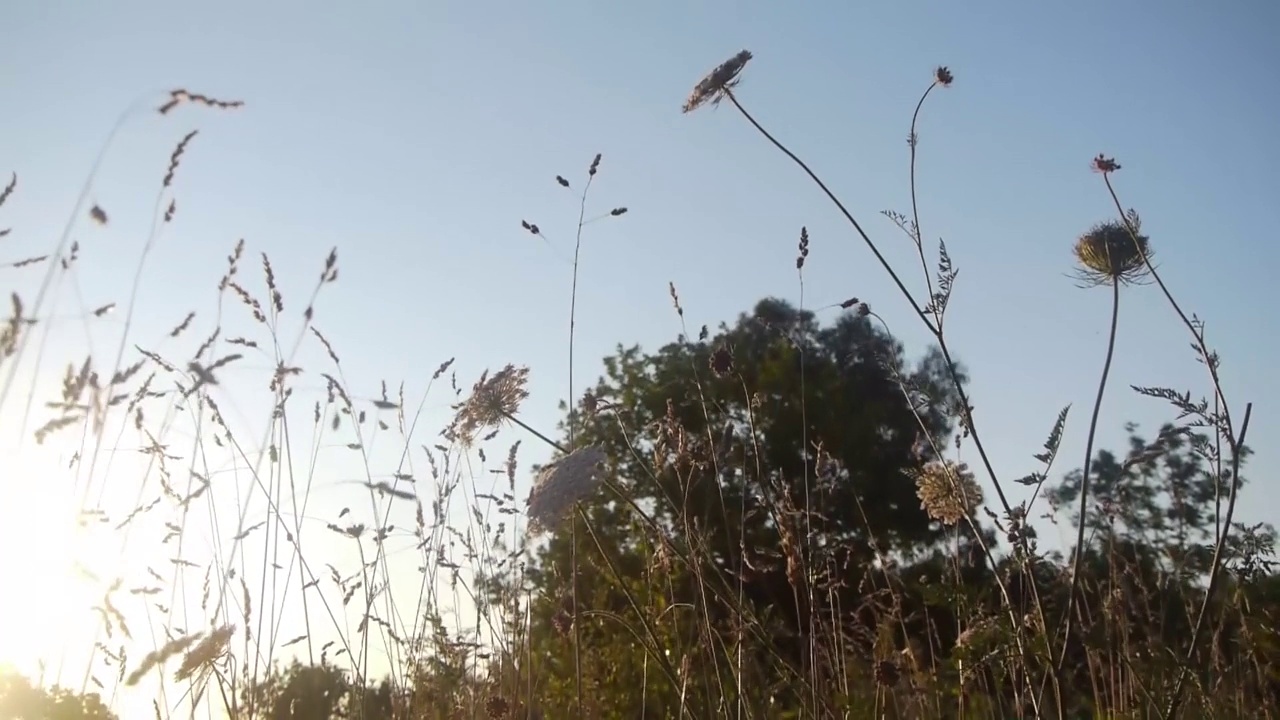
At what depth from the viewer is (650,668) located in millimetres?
4910

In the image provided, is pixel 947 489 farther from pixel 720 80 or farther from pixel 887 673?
pixel 720 80

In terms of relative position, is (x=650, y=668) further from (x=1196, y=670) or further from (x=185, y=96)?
(x=185, y=96)

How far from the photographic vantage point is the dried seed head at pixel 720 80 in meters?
2.74

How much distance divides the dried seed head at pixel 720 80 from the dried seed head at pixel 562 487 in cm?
103

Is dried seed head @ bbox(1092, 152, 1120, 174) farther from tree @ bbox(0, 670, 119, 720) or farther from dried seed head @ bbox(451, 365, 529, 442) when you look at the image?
tree @ bbox(0, 670, 119, 720)

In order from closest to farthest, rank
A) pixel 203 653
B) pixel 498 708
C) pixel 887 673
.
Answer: pixel 203 653 → pixel 887 673 → pixel 498 708

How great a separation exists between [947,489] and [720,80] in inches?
45.7

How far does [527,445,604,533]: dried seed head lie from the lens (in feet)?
7.27

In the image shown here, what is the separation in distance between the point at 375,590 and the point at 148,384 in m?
0.98

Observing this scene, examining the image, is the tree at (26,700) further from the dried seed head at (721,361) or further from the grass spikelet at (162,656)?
the dried seed head at (721,361)

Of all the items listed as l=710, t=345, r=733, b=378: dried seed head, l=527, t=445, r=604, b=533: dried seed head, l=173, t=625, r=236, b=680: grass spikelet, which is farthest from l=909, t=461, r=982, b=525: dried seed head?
l=173, t=625, r=236, b=680: grass spikelet

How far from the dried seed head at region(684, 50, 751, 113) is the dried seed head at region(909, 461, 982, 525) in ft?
3.53

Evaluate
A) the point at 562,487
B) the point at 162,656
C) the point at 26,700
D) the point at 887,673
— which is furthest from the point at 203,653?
the point at 887,673

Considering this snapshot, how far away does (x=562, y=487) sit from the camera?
2242 mm
